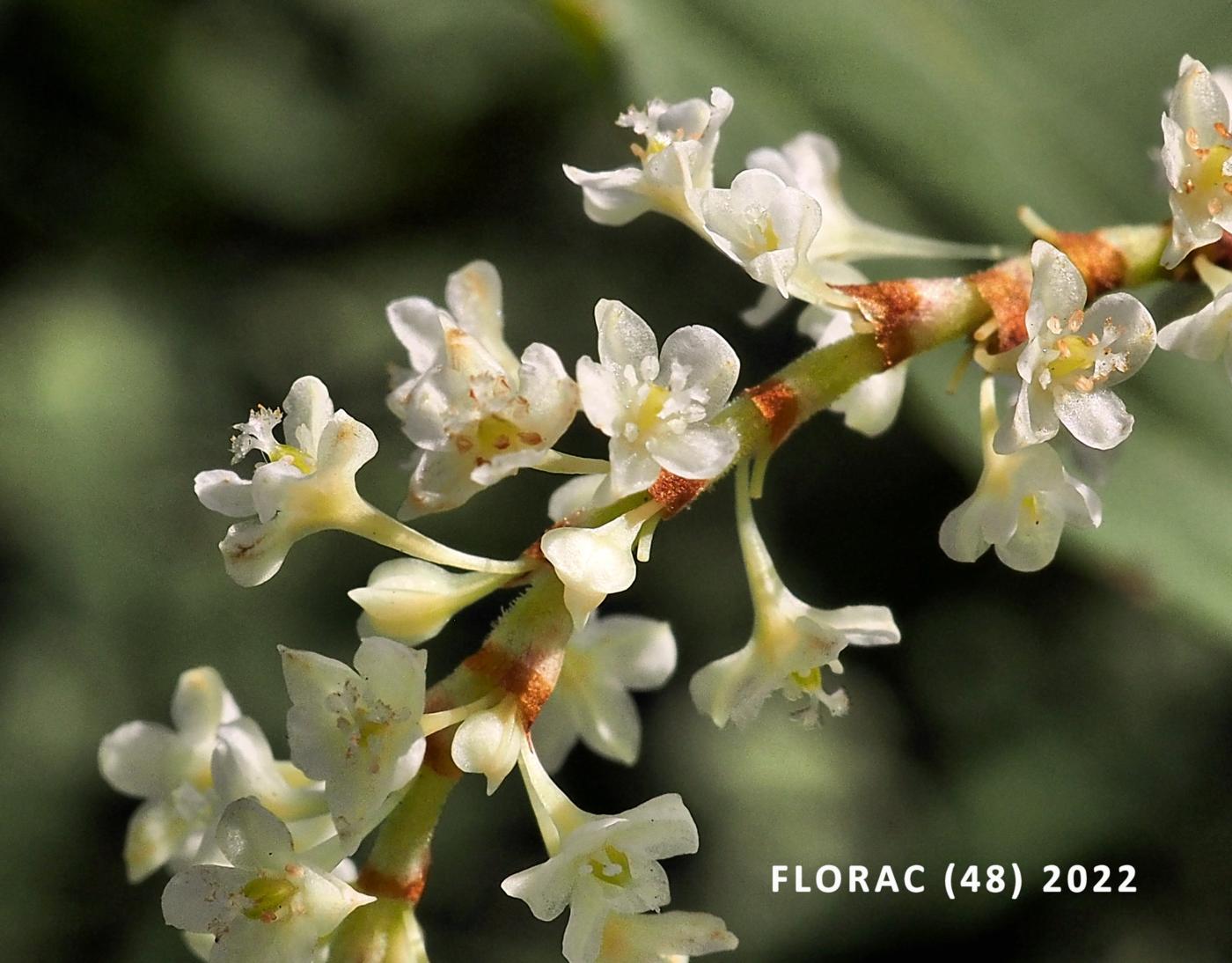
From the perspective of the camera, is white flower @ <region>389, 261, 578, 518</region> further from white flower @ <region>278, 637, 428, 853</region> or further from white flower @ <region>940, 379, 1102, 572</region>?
white flower @ <region>940, 379, 1102, 572</region>

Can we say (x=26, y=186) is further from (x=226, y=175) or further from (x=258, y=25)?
(x=258, y=25)

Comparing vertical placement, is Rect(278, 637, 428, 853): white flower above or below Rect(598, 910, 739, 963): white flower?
above

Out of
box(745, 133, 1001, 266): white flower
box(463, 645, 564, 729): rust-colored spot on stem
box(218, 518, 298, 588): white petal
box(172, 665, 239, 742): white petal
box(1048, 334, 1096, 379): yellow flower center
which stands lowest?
box(463, 645, 564, 729): rust-colored spot on stem

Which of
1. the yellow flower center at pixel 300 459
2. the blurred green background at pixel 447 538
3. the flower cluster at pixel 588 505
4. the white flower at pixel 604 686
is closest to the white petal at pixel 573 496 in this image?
the flower cluster at pixel 588 505

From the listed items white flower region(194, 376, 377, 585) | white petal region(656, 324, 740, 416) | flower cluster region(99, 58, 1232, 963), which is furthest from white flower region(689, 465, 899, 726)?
white flower region(194, 376, 377, 585)

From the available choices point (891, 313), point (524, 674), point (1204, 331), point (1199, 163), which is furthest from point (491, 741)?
point (1199, 163)

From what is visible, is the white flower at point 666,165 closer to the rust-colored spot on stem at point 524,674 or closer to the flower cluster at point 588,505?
the flower cluster at point 588,505
